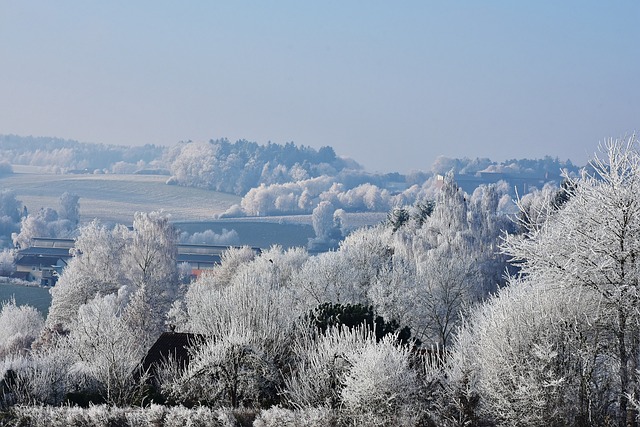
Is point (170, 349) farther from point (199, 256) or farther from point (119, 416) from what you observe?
point (199, 256)

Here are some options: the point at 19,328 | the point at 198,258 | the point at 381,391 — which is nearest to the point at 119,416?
the point at 381,391

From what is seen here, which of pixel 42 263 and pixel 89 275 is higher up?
pixel 89 275

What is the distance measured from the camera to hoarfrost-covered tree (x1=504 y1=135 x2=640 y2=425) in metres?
19.3

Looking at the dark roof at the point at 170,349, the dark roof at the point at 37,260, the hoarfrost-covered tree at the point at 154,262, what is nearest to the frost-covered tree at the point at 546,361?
the dark roof at the point at 170,349

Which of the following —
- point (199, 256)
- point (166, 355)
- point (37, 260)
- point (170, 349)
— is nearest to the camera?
point (166, 355)

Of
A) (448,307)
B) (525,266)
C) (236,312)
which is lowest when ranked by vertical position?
(448,307)

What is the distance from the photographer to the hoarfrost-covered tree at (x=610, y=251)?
759 inches

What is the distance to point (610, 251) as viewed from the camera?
19.3m

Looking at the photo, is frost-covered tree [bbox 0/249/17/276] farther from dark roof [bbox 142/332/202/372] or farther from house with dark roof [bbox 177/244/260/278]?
dark roof [bbox 142/332/202/372]

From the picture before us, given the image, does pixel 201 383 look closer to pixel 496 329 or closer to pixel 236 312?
pixel 236 312

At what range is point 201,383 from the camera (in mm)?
25062

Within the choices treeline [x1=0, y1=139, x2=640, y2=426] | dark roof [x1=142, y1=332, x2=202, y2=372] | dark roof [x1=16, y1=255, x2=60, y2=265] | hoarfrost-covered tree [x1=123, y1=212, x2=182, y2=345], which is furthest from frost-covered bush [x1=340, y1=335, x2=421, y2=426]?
dark roof [x1=16, y1=255, x2=60, y2=265]

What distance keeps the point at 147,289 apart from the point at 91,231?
15.8 meters

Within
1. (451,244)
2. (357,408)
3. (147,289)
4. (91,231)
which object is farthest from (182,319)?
(357,408)
